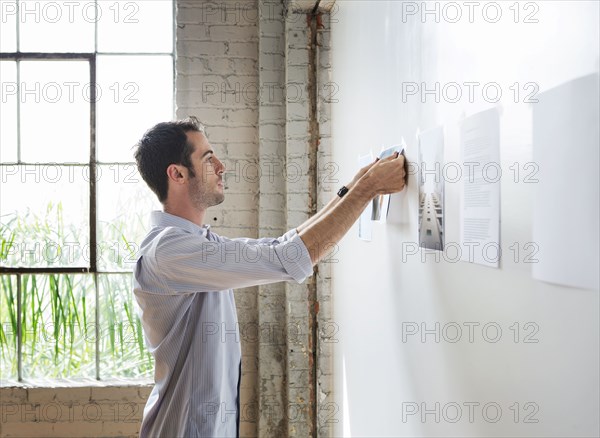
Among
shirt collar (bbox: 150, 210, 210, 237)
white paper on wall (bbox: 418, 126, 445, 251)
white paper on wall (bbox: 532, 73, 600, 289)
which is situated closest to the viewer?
white paper on wall (bbox: 532, 73, 600, 289)

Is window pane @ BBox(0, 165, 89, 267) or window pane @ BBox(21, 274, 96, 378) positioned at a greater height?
window pane @ BBox(0, 165, 89, 267)

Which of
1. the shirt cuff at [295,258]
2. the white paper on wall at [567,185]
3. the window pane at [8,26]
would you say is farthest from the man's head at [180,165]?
the window pane at [8,26]

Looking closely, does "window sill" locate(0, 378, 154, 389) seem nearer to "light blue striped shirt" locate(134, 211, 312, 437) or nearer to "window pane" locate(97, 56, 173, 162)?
"window pane" locate(97, 56, 173, 162)

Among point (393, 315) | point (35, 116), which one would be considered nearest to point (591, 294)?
point (393, 315)

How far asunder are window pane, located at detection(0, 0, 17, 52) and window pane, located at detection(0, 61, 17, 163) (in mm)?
85

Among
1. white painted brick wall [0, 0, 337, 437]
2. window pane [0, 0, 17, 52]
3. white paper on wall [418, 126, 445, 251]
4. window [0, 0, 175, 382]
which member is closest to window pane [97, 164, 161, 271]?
window [0, 0, 175, 382]

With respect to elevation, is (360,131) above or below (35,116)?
below

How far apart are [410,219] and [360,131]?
0.69 m

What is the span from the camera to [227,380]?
1.98m

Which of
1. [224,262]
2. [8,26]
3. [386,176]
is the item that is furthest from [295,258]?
[8,26]

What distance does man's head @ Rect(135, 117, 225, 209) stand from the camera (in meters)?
2.04

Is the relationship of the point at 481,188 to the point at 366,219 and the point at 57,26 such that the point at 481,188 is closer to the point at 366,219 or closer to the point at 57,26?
the point at 366,219

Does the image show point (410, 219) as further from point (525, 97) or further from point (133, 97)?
point (133, 97)

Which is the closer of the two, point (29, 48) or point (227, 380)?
point (227, 380)
